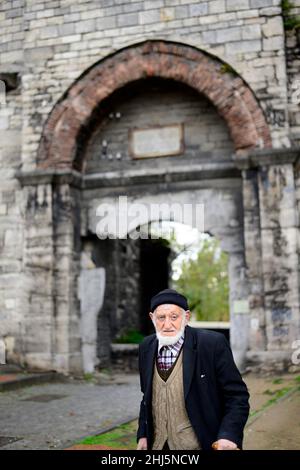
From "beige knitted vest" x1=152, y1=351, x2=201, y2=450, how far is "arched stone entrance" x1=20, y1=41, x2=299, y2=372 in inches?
251

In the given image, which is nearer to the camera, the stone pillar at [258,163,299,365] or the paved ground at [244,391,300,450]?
the paved ground at [244,391,300,450]

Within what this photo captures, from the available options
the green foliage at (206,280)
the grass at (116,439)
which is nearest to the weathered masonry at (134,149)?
the grass at (116,439)

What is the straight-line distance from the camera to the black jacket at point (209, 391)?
2.66 m

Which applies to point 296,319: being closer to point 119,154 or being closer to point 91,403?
point 91,403

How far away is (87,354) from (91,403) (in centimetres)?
300

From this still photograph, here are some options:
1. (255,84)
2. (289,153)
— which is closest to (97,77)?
(255,84)

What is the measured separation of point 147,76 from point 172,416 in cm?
833

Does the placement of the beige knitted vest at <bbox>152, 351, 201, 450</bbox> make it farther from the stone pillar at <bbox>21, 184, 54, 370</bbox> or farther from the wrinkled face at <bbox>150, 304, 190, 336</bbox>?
the stone pillar at <bbox>21, 184, 54, 370</bbox>

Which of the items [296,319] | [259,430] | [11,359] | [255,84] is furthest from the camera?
[11,359]

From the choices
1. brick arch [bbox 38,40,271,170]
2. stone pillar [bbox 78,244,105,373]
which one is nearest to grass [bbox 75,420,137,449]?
stone pillar [bbox 78,244,105,373]

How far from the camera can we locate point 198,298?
95.6 feet

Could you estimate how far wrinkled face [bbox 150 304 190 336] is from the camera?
2.81m

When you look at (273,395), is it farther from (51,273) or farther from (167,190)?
(51,273)

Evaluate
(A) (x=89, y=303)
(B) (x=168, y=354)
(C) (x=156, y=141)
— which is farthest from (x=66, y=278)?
(B) (x=168, y=354)
